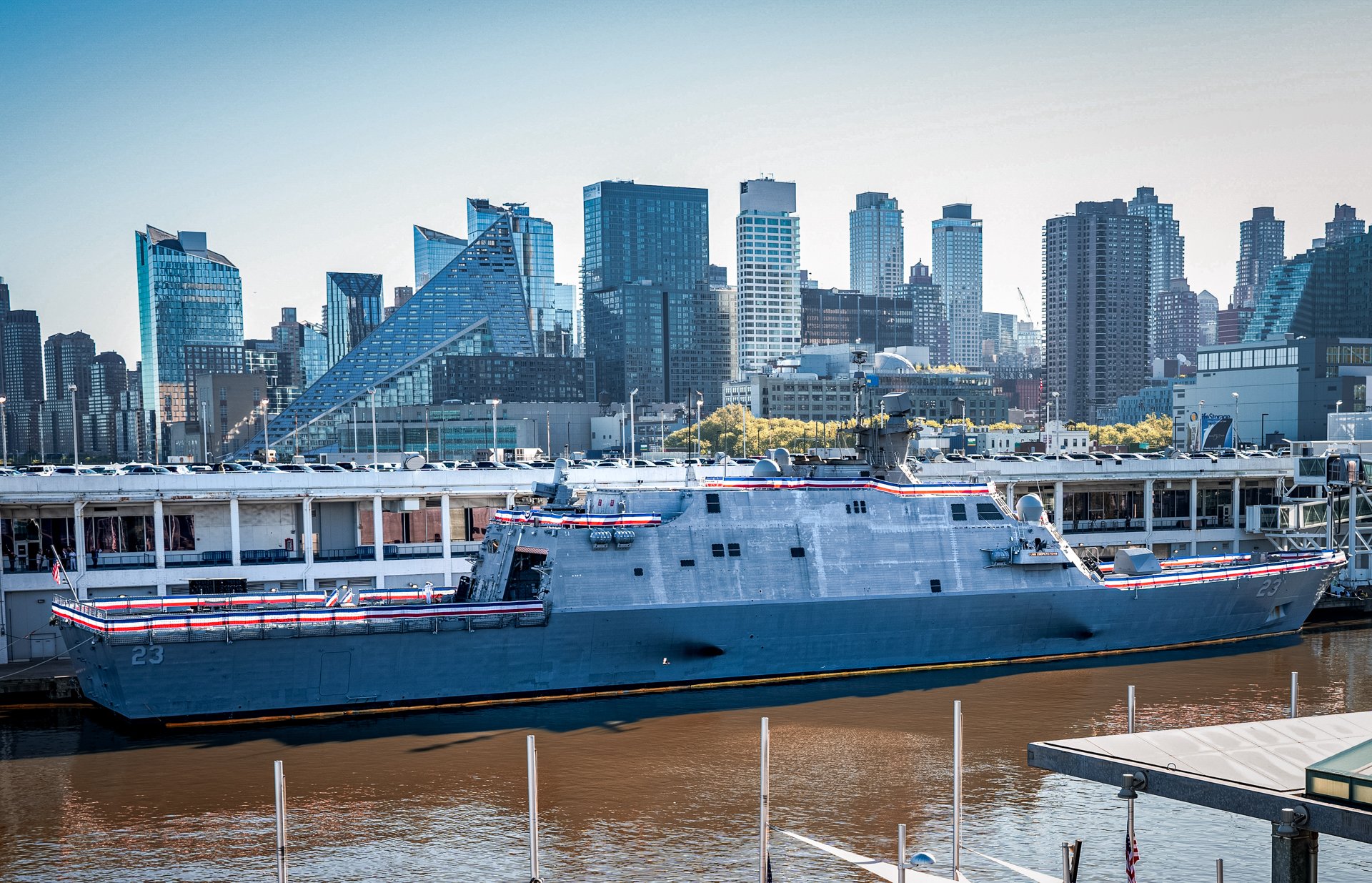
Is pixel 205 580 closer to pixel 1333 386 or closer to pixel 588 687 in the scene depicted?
pixel 588 687

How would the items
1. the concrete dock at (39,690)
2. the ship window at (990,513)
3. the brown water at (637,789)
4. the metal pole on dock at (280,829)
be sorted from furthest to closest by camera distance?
the ship window at (990,513) < the concrete dock at (39,690) < the brown water at (637,789) < the metal pole on dock at (280,829)

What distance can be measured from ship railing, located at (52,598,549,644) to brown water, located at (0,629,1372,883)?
230 cm

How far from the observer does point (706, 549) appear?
3381 centimetres

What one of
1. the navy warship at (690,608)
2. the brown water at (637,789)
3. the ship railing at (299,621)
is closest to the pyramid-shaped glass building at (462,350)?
the navy warship at (690,608)

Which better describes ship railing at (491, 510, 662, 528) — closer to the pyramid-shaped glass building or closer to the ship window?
the ship window

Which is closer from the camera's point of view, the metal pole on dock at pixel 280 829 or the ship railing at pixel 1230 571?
the metal pole on dock at pixel 280 829

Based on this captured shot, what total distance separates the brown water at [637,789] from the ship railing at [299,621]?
2.30 meters

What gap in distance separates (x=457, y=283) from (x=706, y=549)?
140394 millimetres

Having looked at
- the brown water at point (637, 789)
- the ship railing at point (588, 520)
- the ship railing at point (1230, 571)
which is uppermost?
the ship railing at point (588, 520)

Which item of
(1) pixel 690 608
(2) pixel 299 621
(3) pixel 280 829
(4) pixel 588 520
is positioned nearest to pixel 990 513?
(1) pixel 690 608

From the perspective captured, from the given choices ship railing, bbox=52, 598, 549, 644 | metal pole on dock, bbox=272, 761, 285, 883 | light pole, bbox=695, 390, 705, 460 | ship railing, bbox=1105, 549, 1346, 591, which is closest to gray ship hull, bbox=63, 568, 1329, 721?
ship railing, bbox=52, 598, 549, 644

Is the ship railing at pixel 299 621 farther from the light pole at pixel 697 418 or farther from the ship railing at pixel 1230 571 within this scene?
the light pole at pixel 697 418

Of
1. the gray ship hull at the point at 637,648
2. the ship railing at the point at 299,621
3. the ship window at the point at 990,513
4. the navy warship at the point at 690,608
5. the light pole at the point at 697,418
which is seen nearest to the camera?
the ship railing at the point at 299,621

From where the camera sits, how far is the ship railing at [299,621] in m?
28.7
